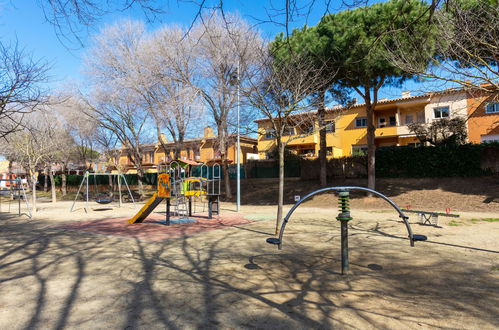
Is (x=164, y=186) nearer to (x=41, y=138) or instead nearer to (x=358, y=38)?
(x=358, y=38)

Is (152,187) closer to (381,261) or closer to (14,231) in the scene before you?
(14,231)

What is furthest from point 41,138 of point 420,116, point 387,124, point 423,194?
point 420,116

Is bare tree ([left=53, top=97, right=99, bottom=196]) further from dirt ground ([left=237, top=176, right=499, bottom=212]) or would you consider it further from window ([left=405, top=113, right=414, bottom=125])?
window ([left=405, top=113, right=414, bottom=125])

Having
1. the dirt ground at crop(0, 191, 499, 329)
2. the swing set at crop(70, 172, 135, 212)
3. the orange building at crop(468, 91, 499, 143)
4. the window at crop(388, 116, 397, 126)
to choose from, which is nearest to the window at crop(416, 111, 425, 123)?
the window at crop(388, 116, 397, 126)

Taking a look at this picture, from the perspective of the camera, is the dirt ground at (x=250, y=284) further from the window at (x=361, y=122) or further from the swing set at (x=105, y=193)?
the window at (x=361, y=122)

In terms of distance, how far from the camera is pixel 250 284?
174 inches

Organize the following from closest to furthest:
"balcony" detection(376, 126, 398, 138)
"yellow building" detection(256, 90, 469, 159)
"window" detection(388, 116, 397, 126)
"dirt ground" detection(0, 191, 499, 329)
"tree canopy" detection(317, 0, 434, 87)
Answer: "dirt ground" detection(0, 191, 499, 329), "tree canopy" detection(317, 0, 434, 87), "yellow building" detection(256, 90, 469, 159), "balcony" detection(376, 126, 398, 138), "window" detection(388, 116, 397, 126)

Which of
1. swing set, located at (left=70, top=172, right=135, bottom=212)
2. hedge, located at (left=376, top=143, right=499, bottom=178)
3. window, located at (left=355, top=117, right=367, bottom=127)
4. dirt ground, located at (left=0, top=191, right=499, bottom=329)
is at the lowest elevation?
dirt ground, located at (left=0, top=191, right=499, bottom=329)

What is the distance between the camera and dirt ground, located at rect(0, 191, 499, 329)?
3.29 meters

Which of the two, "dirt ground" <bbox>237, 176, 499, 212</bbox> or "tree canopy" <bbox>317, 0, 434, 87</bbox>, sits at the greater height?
"tree canopy" <bbox>317, 0, 434, 87</bbox>

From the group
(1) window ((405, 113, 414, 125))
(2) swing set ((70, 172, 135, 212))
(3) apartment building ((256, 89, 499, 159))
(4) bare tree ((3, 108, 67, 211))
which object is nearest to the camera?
(2) swing set ((70, 172, 135, 212))

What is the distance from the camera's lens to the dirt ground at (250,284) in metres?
3.29

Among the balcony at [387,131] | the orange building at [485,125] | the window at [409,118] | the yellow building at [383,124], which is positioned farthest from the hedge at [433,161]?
the window at [409,118]

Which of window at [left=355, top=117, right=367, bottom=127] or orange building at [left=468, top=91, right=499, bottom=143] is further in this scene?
window at [left=355, top=117, right=367, bottom=127]
